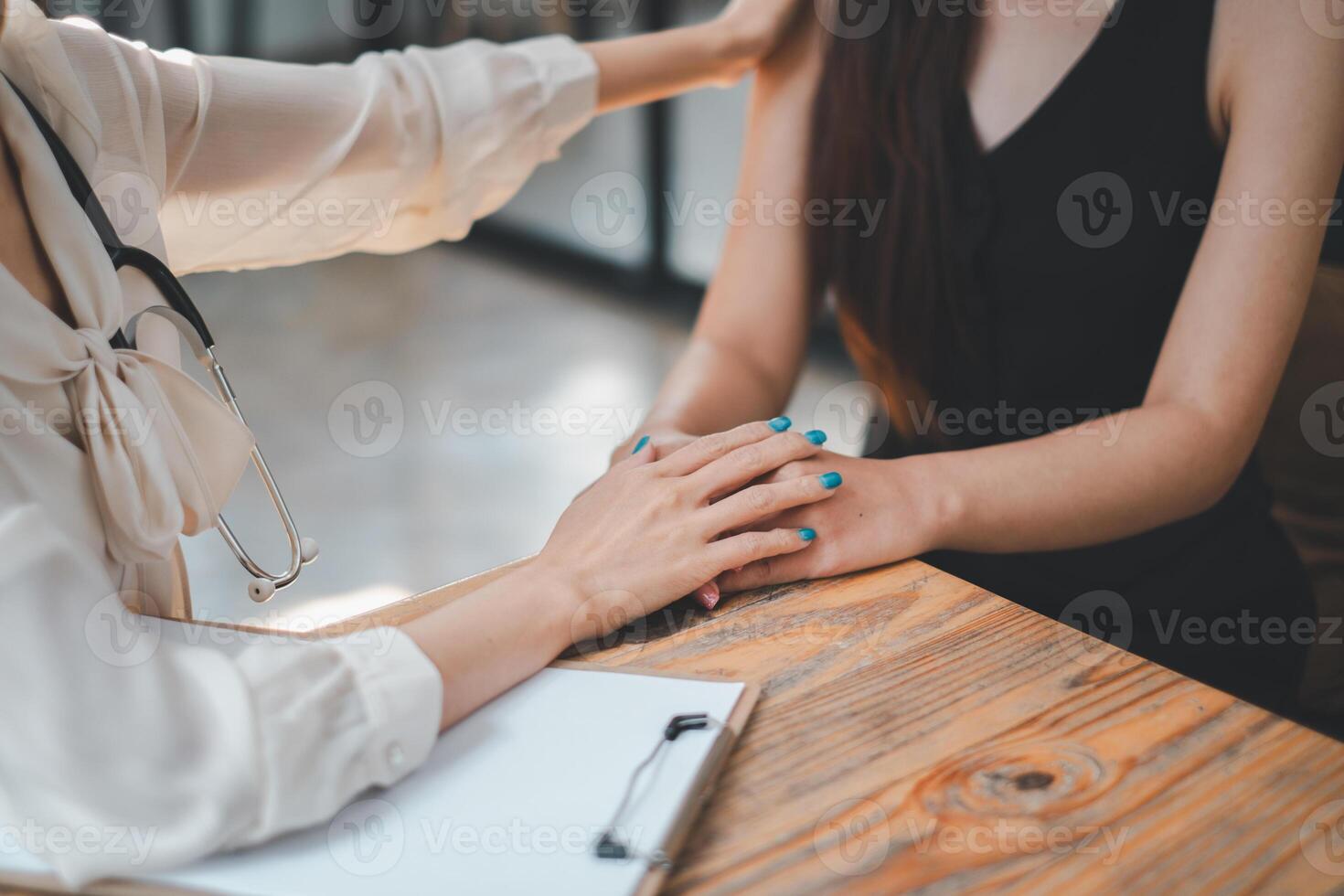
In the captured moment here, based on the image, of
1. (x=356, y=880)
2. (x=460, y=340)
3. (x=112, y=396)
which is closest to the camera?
(x=356, y=880)

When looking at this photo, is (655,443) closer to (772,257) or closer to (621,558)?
(621,558)

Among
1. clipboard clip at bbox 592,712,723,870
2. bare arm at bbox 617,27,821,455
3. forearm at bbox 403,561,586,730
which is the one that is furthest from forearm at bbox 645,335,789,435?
clipboard clip at bbox 592,712,723,870

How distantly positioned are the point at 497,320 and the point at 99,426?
3.23 meters

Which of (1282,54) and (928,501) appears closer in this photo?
(928,501)

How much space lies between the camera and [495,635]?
2.23 feet

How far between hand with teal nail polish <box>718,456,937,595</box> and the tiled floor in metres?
1.24

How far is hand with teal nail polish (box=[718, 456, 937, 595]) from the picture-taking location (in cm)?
82

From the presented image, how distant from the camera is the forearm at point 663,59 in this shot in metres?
1.23

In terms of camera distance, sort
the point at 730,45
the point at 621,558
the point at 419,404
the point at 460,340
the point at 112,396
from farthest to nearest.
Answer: the point at 460,340 < the point at 419,404 < the point at 730,45 < the point at 621,558 < the point at 112,396

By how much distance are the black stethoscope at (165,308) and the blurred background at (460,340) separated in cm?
139

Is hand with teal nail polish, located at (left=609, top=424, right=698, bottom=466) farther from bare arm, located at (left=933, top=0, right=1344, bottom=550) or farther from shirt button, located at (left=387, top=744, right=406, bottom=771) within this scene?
shirt button, located at (left=387, top=744, right=406, bottom=771)

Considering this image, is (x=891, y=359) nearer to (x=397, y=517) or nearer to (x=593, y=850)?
(x=593, y=850)

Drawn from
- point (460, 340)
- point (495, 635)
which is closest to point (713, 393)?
point (495, 635)

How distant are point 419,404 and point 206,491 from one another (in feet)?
8.14
